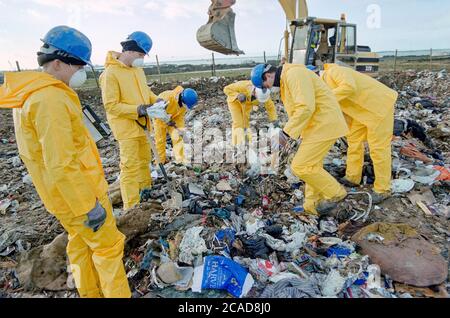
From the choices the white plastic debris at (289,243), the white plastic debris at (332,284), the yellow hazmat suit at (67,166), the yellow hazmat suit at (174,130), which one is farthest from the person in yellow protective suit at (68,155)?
the yellow hazmat suit at (174,130)

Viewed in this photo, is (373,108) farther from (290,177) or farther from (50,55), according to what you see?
(50,55)

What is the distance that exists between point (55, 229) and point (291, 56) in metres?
8.67

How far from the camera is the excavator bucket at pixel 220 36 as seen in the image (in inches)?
172

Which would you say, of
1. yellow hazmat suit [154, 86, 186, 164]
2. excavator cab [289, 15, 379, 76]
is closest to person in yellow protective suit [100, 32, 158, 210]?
yellow hazmat suit [154, 86, 186, 164]

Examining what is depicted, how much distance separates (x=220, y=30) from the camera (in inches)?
173

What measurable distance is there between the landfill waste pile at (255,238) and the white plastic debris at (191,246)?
0.04ft

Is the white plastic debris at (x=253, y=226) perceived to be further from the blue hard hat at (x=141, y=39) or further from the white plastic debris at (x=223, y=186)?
the blue hard hat at (x=141, y=39)

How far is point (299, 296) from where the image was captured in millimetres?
2277

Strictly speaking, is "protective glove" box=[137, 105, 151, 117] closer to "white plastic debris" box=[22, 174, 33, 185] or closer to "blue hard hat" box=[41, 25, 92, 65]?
"blue hard hat" box=[41, 25, 92, 65]

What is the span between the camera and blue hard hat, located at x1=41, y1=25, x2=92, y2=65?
74.8 inches

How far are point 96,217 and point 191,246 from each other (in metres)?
1.03

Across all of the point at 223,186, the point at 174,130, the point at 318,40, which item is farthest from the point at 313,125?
the point at 318,40

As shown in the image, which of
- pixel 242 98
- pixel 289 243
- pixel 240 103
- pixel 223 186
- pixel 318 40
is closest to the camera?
pixel 289 243
